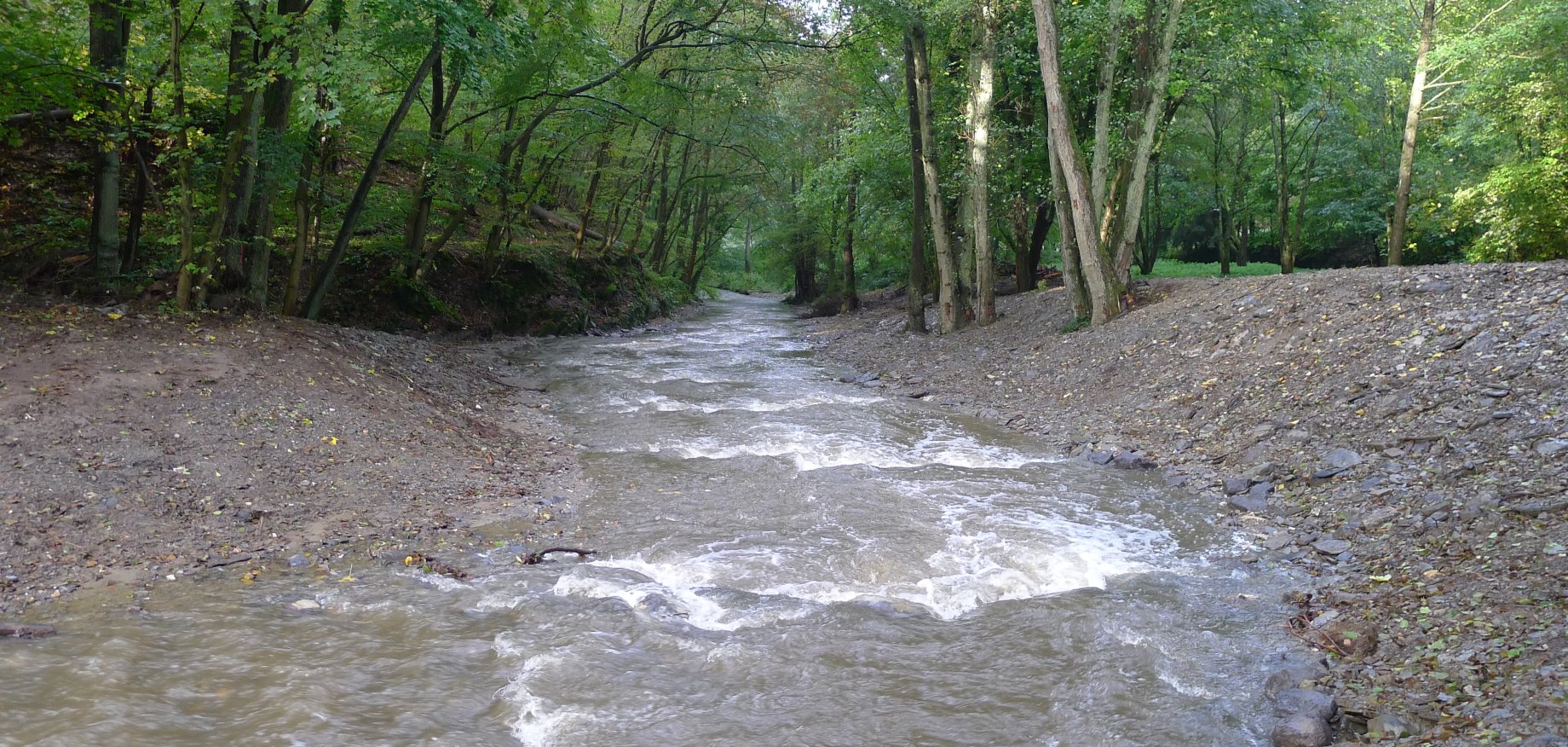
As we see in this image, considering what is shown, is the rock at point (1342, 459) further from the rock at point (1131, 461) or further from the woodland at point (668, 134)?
the woodland at point (668, 134)

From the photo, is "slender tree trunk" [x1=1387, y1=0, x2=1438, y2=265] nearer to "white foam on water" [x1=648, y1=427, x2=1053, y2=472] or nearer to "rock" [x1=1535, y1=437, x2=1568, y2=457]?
"white foam on water" [x1=648, y1=427, x2=1053, y2=472]

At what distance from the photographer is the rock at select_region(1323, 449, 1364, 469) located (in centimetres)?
750

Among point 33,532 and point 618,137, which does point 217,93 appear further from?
point 618,137

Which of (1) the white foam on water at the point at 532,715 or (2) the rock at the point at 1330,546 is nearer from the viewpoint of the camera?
(1) the white foam on water at the point at 532,715

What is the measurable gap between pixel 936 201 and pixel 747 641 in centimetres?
1454

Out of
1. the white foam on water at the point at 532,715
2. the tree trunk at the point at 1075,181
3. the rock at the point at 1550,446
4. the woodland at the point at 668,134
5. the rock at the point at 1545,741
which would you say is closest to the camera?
the rock at the point at 1545,741

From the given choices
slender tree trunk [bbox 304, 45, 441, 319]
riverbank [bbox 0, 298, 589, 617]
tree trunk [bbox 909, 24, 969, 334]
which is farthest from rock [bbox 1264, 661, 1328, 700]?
tree trunk [bbox 909, 24, 969, 334]

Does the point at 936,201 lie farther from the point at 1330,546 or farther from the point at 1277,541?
the point at 1330,546

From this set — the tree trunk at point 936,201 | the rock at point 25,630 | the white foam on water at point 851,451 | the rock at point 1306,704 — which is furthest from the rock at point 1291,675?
the tree trunk at point 936,201

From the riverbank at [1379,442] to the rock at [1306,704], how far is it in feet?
0.27

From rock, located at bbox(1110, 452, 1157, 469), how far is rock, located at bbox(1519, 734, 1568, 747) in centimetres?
568

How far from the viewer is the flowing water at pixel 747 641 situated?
4176mm

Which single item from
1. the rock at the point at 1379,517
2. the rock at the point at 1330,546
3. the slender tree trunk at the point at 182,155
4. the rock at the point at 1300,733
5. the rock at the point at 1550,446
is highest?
the slender tree trunk at the point at 182,155

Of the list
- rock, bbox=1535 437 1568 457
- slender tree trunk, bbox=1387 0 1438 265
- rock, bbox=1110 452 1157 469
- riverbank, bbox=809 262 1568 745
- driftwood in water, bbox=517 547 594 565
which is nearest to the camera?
riverbank, bbox=809 262 1568 745
